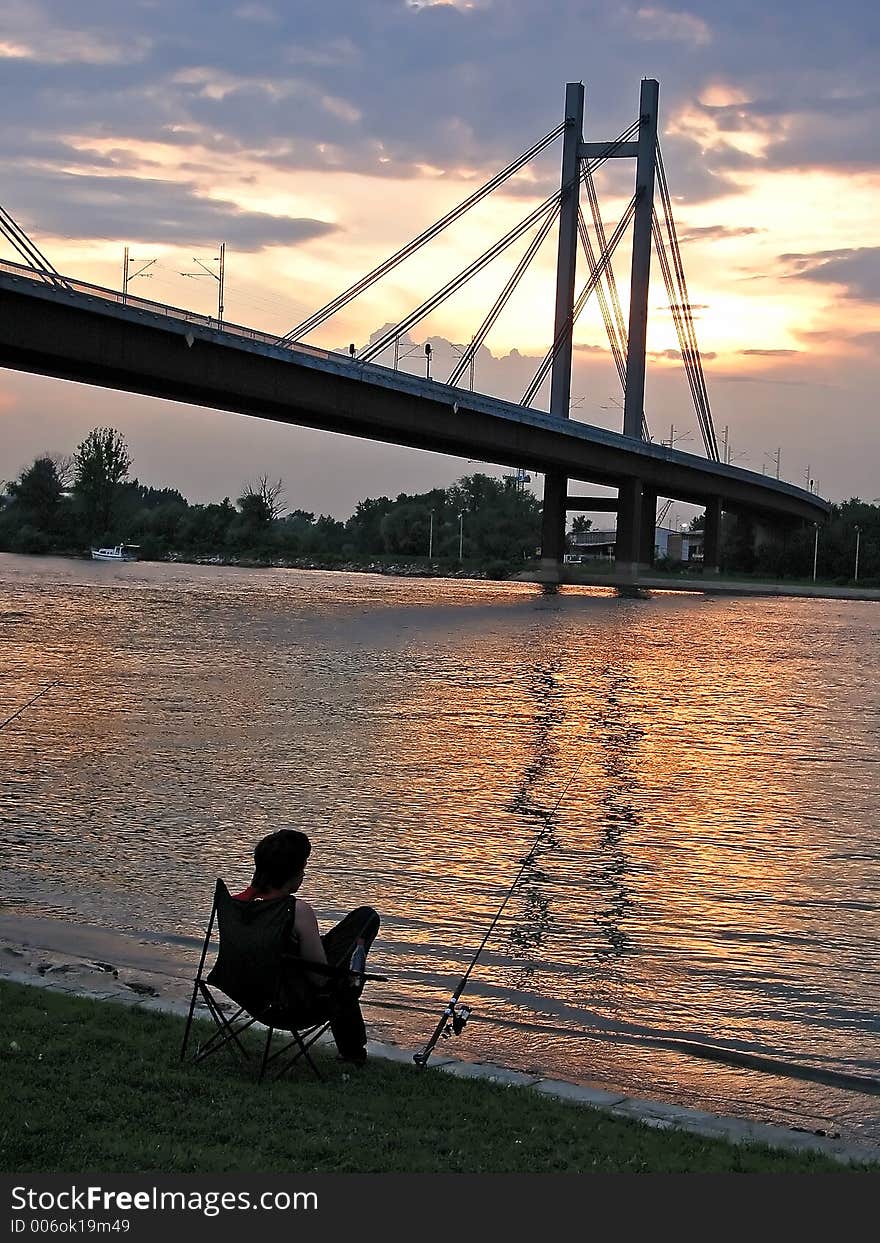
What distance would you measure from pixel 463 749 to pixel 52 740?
519 centimetres

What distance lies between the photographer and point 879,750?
68.4 feet

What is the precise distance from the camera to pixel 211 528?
6393 inches

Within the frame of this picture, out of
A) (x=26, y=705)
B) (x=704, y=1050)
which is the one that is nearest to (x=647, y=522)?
(x=26, y=705)

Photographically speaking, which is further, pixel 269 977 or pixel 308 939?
pixel 308 939

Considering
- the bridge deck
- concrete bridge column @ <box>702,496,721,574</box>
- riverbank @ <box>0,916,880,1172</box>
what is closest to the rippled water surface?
riverbank @ <box>0,916,880,1172</box>

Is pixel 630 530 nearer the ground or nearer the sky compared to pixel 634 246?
nearer the ground

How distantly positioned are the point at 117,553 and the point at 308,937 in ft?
442

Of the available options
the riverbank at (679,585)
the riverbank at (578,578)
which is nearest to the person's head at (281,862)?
the riverbank at (578,578)

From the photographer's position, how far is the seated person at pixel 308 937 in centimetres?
614

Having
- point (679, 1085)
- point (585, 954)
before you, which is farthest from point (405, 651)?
point (679, 1085)

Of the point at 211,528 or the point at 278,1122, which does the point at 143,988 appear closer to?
the point at 278,1122

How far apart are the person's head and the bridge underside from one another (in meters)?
38.7

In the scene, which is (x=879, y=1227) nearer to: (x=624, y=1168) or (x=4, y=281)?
(x=624, y=1168)

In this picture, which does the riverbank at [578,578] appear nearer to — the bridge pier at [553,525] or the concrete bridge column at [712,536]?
the bridge pier at [553,525]
